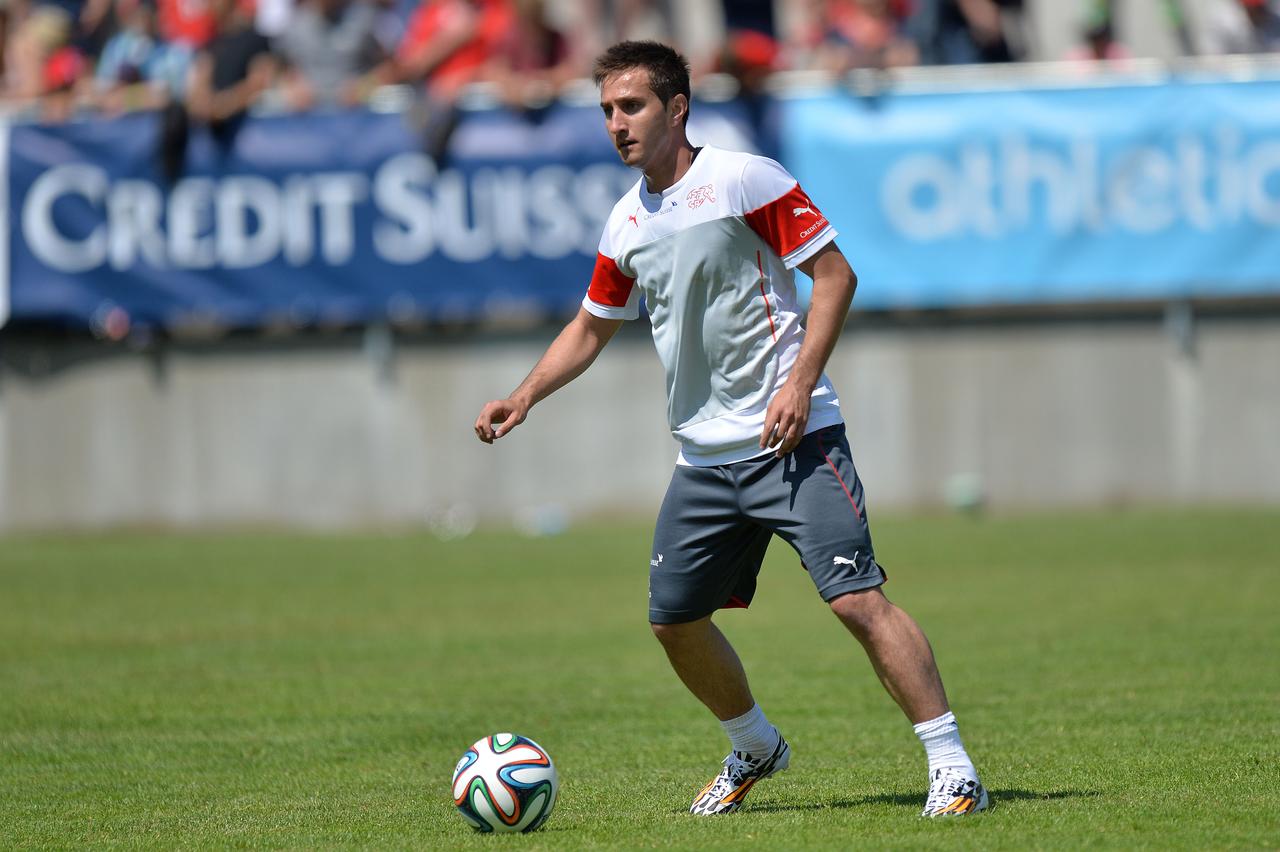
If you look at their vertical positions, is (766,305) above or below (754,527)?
above

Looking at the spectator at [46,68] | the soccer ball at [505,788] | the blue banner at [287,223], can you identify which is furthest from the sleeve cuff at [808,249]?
the spectator at [46,68]

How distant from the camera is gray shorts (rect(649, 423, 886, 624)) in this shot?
5.77 metres

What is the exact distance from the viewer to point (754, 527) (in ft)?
20.0

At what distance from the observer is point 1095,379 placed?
17.1 m

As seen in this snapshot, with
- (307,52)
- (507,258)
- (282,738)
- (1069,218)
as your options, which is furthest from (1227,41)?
(282,738)

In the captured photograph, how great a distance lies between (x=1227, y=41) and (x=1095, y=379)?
374 cm

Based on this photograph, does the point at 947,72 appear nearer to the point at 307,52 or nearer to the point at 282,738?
the point at 307,52

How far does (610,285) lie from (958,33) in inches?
498

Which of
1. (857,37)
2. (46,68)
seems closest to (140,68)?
(46,68)

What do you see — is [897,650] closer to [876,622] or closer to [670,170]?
[876,622]

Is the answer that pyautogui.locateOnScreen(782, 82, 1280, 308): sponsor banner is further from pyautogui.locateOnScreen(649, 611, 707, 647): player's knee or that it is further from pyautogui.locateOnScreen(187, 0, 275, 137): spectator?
pyautogui.locateOnScreen(649, 611, 707, 647): player's knee

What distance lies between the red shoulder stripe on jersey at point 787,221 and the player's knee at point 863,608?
1.13m

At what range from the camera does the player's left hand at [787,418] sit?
18.8 ft

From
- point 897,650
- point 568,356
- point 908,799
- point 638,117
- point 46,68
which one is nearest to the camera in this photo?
point 897,650
